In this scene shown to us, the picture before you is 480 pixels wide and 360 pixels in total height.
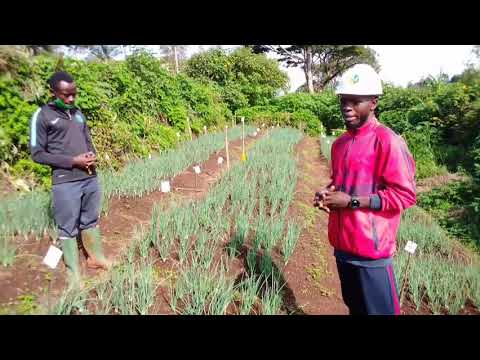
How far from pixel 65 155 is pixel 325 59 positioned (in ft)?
103

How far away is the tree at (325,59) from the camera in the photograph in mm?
26312

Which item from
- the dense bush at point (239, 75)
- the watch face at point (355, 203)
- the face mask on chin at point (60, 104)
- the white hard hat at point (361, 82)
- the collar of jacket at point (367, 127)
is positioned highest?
the dense bush at point (239, 75)

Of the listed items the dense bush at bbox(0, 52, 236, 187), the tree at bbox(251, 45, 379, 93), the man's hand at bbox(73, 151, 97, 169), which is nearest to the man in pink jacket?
the man's hand at bbox(73, 151, 97, 169)

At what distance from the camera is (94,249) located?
249 centimetres

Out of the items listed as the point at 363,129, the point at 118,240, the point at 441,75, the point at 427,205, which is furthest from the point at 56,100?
the point at 441,75

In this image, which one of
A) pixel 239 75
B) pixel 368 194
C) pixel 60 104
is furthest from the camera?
pixel 239 75

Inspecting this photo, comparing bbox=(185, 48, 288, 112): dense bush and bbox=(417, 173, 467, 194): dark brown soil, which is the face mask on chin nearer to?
bbox=(417, 173, 467, 194): dark brown soil

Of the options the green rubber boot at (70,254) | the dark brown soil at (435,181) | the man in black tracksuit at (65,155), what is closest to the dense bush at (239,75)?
the dark brown soil at (435,181)

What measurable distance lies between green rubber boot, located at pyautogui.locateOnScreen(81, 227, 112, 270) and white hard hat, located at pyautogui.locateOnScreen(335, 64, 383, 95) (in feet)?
6.75

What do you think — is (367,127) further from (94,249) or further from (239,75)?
(239,75)

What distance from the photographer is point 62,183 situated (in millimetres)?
2174

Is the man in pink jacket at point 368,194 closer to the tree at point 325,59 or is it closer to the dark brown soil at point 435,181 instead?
the dark brown soil at point 435,181

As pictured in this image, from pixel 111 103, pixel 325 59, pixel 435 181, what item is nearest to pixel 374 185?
pixel 111 103

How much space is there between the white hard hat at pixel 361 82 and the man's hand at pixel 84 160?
1.68 m
